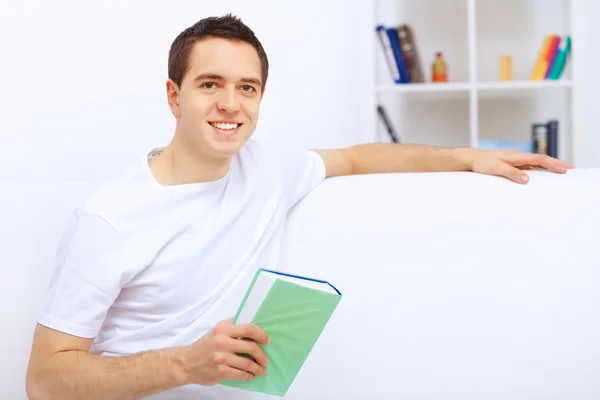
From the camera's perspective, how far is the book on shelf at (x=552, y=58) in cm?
323

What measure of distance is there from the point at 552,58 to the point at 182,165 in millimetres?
2277

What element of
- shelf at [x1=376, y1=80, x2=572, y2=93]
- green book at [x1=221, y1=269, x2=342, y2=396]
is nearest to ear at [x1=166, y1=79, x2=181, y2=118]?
green book at [x1=221, y1=269, x2=342, y2=396]

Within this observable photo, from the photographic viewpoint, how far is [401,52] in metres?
3.37

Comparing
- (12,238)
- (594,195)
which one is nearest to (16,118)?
(12,238)

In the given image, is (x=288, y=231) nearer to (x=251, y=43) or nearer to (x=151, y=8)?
(x=251, y=43)

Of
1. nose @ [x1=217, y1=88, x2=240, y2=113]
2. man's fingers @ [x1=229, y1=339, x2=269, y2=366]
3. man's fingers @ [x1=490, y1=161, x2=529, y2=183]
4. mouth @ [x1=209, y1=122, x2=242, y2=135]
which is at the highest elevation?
nose @ [x1=217, y1=88, x2=240, y2=113]

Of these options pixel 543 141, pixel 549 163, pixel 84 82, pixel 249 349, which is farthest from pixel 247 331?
pixel 543 141

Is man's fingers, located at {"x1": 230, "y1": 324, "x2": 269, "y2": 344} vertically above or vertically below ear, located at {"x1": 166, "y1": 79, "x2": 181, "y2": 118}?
below

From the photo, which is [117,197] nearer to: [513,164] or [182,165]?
[182,165]

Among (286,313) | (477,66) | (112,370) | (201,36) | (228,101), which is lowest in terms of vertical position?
(112,370)

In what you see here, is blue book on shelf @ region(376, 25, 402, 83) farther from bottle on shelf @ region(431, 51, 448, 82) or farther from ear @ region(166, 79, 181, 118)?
ear @ region(166, 79, 181, 118)

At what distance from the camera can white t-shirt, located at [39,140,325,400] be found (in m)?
1.34

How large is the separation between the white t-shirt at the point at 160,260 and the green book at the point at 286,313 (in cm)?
25

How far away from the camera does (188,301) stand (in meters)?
1.44
